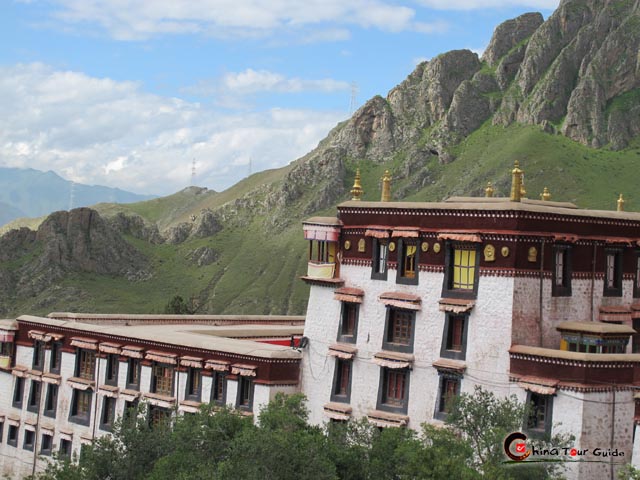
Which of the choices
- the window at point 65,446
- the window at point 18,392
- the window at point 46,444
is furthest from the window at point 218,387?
the window at point 18,392

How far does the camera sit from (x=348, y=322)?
43.8 m

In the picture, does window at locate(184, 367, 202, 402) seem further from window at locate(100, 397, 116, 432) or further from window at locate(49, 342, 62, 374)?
window at locate(49, 342, 62, 374)

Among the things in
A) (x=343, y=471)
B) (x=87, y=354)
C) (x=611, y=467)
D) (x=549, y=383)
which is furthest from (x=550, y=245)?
(x=87, y=354)

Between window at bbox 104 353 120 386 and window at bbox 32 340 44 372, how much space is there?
19.2ft

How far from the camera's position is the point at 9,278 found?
481ft

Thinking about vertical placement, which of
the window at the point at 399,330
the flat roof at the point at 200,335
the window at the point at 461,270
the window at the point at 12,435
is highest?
the window at the point at 461,270

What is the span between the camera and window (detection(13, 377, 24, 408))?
5584cm

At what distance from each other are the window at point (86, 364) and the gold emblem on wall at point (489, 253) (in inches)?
894

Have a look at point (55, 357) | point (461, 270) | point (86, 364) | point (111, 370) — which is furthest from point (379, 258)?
point (55, 357)

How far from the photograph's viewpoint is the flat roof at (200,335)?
44.6m

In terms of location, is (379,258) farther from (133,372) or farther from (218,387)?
(133,372)

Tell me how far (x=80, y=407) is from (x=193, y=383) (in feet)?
29.1

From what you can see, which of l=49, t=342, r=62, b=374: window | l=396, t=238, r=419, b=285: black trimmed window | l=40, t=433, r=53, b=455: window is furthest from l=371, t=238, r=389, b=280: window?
l=40, t=433, r=53, b=455: window

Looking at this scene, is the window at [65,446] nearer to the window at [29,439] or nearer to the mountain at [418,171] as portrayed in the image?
the window at [29,439]
